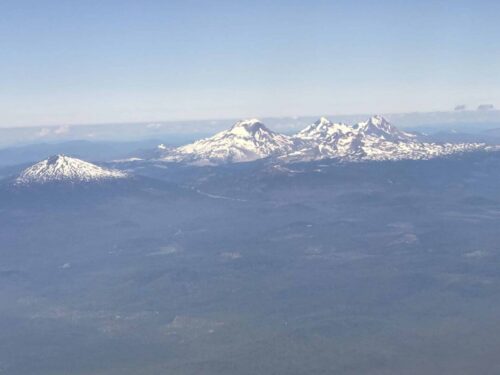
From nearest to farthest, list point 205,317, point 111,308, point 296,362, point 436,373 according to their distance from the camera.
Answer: point 436,373, point 296,362, point 205,317, point 111,308

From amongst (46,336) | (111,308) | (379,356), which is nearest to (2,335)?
(46,336)

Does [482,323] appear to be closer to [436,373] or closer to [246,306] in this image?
[436,373]

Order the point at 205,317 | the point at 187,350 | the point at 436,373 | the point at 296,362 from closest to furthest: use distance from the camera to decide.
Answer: the point at 436,373, the point at 296,362, the point at 187,350, the point at 205,317

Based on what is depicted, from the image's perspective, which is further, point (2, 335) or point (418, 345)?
point (2, 335)

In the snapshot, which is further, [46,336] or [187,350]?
[46,336]

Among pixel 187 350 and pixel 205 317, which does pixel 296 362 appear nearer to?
pixel 187 350

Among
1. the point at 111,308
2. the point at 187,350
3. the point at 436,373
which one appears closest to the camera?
the point at 436,373

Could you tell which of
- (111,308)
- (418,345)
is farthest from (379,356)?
(111,308)

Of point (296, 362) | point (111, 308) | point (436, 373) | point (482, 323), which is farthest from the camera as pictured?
point (111, 308)
